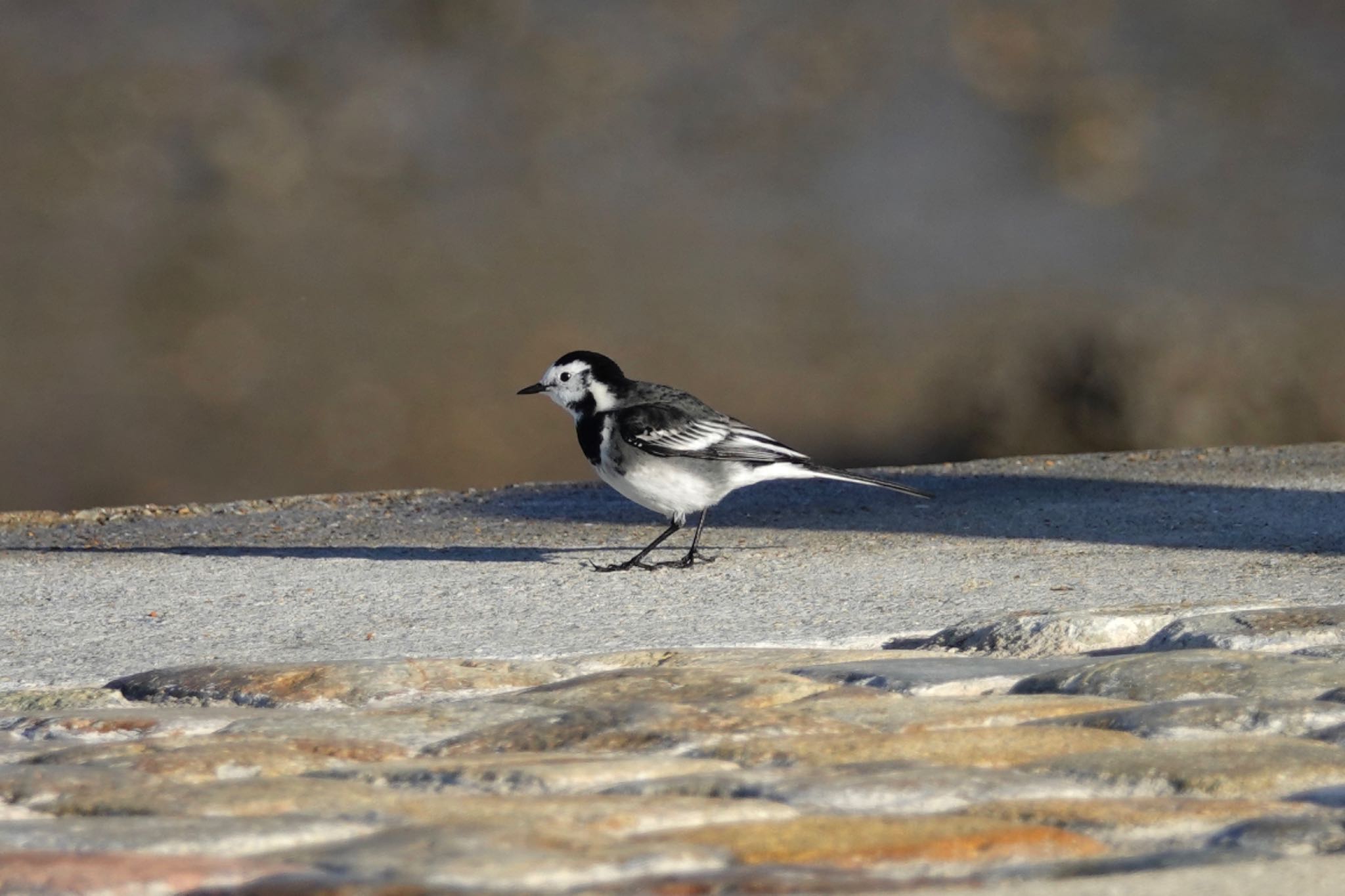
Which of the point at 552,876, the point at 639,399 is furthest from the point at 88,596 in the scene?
the point at 552,876

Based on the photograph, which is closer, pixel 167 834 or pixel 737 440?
pixel 167 834

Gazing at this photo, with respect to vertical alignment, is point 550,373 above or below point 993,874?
above

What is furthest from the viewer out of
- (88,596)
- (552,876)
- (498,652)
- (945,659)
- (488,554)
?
(488,554)

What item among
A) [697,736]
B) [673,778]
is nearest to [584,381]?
[697,736]

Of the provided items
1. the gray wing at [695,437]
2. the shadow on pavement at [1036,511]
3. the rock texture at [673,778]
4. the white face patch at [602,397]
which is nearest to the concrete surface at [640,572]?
the shadow on pavement at [1036,511]

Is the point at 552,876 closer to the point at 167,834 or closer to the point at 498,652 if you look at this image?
the point at 167,834

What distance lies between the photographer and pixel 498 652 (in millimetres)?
4105

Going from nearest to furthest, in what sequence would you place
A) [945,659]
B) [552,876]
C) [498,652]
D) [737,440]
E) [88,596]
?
[552,876] → [945,659] → [498,652] → [88,596] → [737,440]

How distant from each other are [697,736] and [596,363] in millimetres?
3511

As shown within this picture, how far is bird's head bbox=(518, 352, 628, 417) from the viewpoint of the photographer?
6070 mm

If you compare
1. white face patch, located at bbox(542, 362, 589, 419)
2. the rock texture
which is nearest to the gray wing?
white face patch, located at bbox(542, 362, 589, 419)

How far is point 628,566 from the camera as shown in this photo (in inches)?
234

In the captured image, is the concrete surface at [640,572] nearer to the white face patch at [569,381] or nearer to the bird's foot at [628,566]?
the bird's foot at [628,566]

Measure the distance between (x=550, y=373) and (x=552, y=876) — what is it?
4276mm
